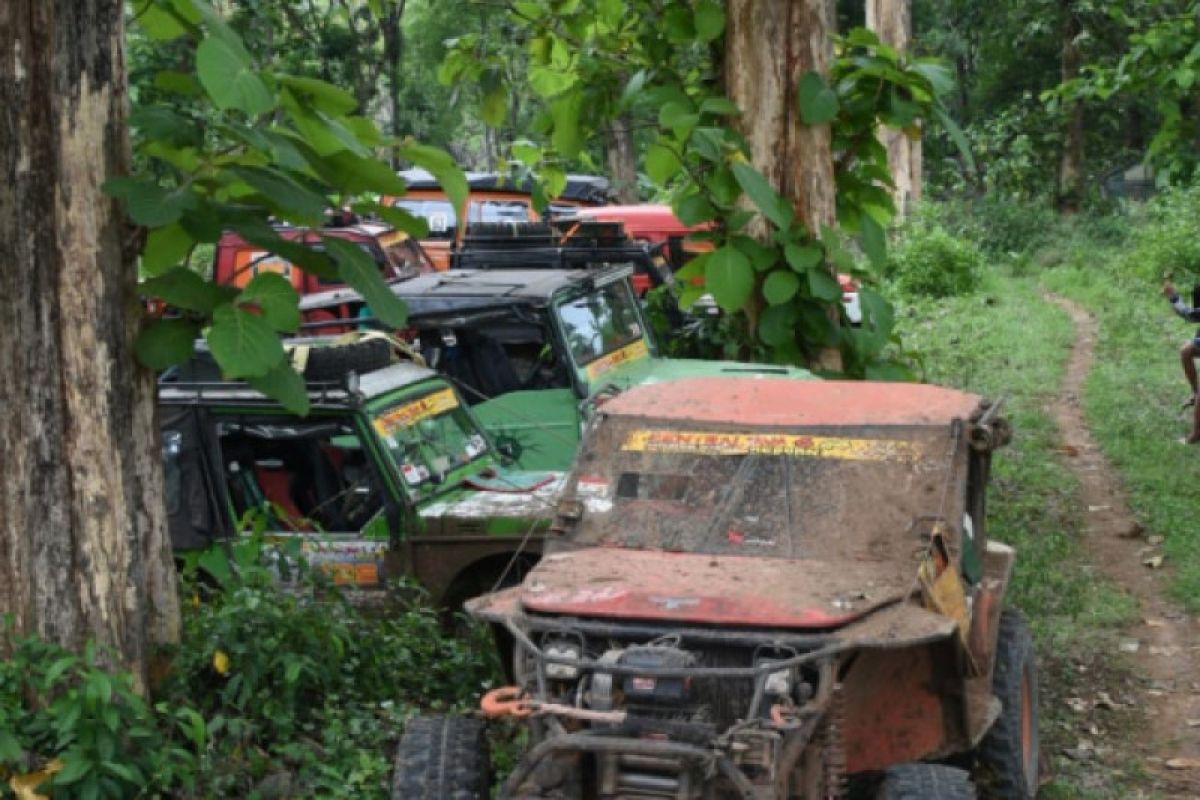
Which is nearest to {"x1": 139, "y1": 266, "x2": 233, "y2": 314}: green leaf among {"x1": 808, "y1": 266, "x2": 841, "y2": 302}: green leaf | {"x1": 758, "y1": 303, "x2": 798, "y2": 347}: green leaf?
{"x1": 808, "y1": 266, "x2": 841, "y2": 302}: green leaf

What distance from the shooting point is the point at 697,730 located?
5324 mm

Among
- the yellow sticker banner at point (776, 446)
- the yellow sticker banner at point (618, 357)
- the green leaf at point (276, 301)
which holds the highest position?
the green leaf at point (276, 301)

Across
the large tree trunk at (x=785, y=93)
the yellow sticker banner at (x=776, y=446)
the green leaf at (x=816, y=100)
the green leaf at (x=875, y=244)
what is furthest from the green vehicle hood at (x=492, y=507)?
the green leaf at (x=816, y=100)

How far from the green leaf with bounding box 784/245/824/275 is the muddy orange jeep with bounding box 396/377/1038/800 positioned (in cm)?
316

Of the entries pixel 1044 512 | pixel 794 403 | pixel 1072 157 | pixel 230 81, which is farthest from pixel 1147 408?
pixel 1072 157

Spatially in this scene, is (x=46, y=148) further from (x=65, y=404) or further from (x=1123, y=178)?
(x=1123, y=178)

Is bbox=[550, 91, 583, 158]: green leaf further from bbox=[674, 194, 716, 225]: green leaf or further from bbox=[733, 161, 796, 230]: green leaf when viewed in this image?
bbox=[733, 161, 796, 230]: green leaf

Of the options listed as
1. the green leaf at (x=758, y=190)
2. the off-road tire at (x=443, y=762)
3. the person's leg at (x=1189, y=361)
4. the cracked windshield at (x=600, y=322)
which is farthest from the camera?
the person's leg at (x=1189, y=361)

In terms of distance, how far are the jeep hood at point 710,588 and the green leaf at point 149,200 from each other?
1737 mm

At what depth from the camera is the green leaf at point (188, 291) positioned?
629 cm

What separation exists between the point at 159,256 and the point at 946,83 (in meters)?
5.39

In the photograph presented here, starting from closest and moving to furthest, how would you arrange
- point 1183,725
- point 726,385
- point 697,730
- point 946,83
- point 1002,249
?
point 697,730 → point 726,385 → point 1183,725 → point 946,83 → point 1002,249

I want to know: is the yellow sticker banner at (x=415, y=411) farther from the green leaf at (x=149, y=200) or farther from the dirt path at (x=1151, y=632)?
the dirt path at (x=1151, y=632)

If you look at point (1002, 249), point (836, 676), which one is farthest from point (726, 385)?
point (1002, 249)
